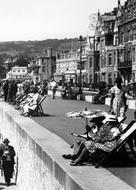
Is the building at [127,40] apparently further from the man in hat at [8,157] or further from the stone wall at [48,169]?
the man in hat at [8,157]

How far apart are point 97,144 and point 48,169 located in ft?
4.61

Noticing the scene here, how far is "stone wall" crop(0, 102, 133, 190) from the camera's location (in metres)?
7.20

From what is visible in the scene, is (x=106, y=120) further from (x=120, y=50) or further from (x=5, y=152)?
(x=120, y=50)

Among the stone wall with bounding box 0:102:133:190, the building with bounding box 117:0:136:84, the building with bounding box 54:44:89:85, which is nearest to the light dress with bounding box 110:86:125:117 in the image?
the stone wall with bounding box 0:102:133:190

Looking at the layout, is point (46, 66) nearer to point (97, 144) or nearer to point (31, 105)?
point (31, 105)

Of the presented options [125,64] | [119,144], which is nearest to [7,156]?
[119,144]

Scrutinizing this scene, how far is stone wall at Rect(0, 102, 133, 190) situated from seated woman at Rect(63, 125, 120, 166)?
0.22m

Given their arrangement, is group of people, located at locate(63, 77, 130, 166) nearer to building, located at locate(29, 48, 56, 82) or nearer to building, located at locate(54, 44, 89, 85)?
building, located at locate(54, 44, 89, 85)

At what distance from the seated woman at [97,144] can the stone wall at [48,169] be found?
216mm

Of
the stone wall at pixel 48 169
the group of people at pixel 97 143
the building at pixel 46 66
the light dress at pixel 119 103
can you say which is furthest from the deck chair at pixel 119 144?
the building at pixel 46 66

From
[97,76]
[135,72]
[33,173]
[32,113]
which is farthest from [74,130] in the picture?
[97,76]

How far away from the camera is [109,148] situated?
333 inches

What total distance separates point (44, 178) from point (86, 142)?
1894mm

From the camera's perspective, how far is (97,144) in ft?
27.9
